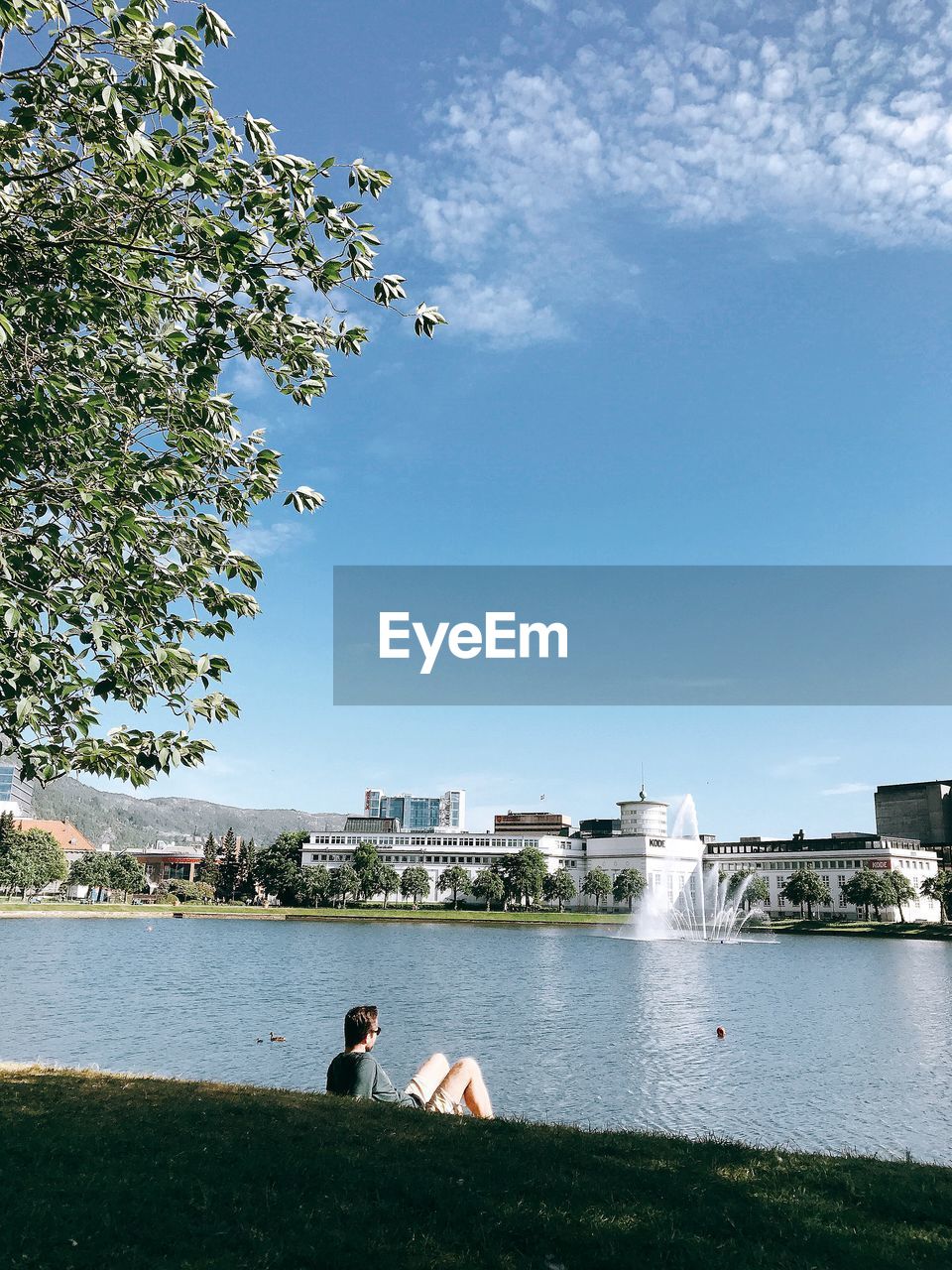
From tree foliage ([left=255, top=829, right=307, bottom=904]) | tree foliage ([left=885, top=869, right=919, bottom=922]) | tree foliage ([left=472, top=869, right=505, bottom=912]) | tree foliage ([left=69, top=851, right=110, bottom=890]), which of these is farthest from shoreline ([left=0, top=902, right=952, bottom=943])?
tree foliage ([left=255, top=829, right=307, bottom=904])

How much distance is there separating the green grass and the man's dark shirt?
2.34 feet

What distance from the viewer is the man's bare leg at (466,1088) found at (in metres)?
14.4

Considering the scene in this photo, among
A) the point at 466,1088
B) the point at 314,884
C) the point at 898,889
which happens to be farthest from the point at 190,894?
the point at 466,1088

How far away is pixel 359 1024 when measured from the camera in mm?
14156

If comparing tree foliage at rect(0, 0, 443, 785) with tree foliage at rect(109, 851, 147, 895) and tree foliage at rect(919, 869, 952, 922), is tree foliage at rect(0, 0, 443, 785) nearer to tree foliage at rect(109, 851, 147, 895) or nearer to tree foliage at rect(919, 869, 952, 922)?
tree foliage at rect(919, 869, 952, 922)

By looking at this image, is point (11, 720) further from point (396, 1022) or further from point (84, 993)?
point (84, 993)

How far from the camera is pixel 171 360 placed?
11.9m

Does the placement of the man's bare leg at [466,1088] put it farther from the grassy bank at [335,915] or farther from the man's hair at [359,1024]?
the grassy bank at [335,915]

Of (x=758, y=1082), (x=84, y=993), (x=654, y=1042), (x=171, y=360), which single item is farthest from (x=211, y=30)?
(x=84, y=993)

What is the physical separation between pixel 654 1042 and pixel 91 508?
31.5 m

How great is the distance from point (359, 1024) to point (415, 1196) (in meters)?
4.73

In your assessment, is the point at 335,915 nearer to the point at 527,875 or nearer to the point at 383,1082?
the point at 527,875

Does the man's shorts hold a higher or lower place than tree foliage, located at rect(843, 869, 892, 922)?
higher

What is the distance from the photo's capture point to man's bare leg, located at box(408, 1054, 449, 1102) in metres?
14.3
